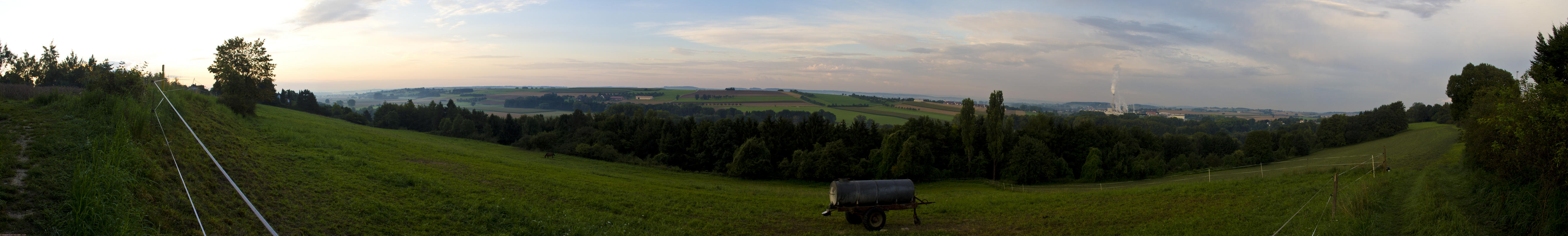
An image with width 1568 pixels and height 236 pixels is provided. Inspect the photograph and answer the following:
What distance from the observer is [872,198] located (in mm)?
14953

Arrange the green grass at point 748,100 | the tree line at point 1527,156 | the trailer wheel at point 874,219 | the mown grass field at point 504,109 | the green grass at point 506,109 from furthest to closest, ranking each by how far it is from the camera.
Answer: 1. the green grass at point 748,100
2. the mown grass field at point 504,109
3. the green grass at point 506,109
4. the trailer wheel at point 874,219
5. the tree line at point 1527,156

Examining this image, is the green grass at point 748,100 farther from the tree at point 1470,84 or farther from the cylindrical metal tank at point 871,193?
the cylindrical metal tank at point 871,193

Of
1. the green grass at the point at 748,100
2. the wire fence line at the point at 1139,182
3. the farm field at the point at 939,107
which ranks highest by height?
the green grass at the point at 748,100

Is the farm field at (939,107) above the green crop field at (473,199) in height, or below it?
above

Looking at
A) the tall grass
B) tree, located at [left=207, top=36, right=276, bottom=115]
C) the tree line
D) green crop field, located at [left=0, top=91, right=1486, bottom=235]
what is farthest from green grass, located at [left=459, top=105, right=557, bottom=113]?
the tree line

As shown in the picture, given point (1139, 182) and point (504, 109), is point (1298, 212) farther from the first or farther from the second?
point (504, 109)

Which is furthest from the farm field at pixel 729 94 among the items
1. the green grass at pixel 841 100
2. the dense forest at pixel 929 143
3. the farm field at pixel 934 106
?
the dense forest at pixel 929 143

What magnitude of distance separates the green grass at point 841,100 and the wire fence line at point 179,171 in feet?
476

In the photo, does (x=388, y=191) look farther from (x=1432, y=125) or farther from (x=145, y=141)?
(x=1432, y=125)

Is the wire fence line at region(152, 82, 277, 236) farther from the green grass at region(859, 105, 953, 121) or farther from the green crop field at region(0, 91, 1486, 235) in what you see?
the green grass at region(859, 105, 953, 121)

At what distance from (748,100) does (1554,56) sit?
14579 cm

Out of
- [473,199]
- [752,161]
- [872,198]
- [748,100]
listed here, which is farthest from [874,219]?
[748,100]

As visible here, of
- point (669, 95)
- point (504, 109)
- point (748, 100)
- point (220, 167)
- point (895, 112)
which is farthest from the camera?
point (669, 95)

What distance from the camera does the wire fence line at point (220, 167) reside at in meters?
7.70
